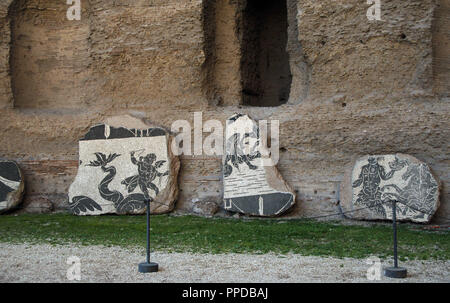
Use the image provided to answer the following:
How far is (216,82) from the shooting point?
9.48m

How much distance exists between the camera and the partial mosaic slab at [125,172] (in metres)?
8.40

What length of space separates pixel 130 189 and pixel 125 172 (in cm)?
28

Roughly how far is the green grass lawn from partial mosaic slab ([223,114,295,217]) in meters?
0.34

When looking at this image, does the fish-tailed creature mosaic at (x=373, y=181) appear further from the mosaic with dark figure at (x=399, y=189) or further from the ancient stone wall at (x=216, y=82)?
the ancient stone wall at (x=216, y=82)

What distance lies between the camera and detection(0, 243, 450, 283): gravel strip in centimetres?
436

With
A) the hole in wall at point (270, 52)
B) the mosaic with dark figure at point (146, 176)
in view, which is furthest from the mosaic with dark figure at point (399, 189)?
the hole in wall at point (270, 52)

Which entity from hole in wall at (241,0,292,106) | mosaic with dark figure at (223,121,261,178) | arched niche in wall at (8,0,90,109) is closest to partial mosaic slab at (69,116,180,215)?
mosaic with dark figure at (223,121,261,178)

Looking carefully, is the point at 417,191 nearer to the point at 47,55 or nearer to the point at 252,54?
the point at 252,54

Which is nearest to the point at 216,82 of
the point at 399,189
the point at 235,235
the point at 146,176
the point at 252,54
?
the point at 252,54

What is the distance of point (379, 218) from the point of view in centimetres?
730

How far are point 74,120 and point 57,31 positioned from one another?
1914 mm

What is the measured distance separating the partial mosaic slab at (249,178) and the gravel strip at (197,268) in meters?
2.72

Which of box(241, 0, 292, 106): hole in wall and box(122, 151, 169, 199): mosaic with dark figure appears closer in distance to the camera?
box(122, 151, 169, 199): mosaic with dark figure

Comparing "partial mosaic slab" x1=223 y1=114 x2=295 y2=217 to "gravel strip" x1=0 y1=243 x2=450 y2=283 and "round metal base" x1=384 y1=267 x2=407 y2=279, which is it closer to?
"gravel strip" x1=0 y1=243 x2=450 y2=283
